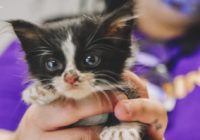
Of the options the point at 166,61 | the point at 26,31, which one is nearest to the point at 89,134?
the point at 26,31

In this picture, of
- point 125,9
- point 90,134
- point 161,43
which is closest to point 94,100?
point 90,134

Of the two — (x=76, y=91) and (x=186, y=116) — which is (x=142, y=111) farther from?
(x=186, y=116)

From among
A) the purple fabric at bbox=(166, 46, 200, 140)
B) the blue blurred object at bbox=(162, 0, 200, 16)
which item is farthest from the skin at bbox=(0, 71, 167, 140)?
the blue blurred object at bbox=(162, 0, 200, 16)

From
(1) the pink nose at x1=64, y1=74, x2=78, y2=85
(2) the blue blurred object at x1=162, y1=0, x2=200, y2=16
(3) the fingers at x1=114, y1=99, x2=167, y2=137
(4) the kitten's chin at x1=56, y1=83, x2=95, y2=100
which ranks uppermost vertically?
(1) the pink nose at x1=64, y1=74, x2=78, y2=85

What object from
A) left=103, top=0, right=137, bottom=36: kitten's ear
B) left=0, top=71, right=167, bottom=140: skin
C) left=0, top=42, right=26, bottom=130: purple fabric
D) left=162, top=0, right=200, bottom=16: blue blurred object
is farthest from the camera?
left=162, top=0, right=200, bottom=16: blue blurred object

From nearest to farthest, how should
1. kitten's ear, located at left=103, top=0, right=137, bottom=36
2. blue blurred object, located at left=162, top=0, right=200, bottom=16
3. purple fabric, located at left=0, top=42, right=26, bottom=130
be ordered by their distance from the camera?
1. kitten's ear, located at left=103, top=0, right=137, bottom=36
2. purple fabric, located at left=0, top=42, right=26, bottom=130
3. blue blurred object, located at left=162, top=0, right=200, bottom=16

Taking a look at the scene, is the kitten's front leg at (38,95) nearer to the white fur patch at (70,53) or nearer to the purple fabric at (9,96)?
the white fur patch at (70,53)

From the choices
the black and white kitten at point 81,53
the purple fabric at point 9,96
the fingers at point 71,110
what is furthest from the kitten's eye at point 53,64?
the purple fabric at point 9,96

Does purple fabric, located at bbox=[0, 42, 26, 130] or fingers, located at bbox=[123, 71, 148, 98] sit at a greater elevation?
fingers, located at bbox=[123, 71, 148, 98]

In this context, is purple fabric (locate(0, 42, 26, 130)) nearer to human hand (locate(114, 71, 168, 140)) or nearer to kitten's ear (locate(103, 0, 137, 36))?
human hand (locate(114, 71, 168, 140))
